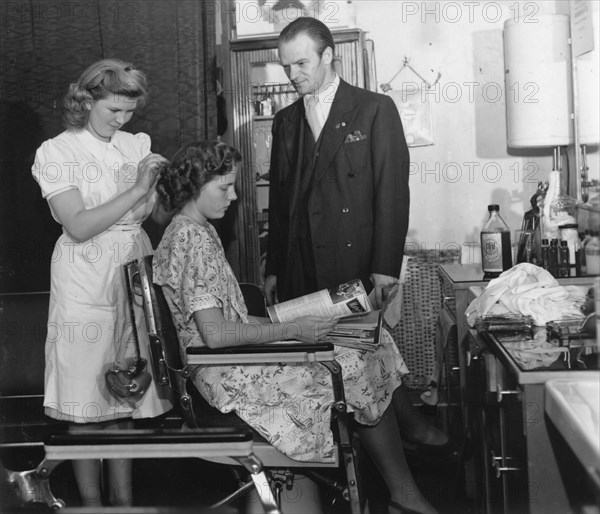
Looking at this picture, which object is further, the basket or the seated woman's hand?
the basket

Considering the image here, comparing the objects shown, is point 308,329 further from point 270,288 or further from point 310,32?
point 310,32

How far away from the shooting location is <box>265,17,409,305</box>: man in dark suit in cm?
312

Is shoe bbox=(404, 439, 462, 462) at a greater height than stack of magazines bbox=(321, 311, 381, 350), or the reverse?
stack of magazines bbox=(321, 311, 381, 350)

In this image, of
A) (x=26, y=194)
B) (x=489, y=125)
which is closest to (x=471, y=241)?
(x=489, y=125)

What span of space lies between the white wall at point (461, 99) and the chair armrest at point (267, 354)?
2.26 m

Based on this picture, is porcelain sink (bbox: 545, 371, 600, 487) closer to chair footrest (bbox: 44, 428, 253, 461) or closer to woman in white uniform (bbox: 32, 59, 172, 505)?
chair footrest (bbox: 44, 428, 253, 461)

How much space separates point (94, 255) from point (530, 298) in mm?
→ 1353

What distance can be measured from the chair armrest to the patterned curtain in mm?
1647

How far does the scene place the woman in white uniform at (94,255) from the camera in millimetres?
2523

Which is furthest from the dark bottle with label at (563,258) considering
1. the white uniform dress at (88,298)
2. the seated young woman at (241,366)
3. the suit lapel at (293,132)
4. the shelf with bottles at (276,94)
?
the shelf with bottles at (276,94)

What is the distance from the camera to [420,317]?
410 centimetres

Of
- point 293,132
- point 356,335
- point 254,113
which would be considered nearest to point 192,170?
point 356,335

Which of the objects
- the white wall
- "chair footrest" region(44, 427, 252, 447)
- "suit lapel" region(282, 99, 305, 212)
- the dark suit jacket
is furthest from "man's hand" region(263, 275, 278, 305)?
"chair footrest" region(44, 427, 252, 447)

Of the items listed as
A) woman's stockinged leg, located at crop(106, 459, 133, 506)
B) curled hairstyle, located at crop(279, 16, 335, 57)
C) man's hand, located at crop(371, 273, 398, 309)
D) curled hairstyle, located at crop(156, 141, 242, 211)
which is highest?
curled hairstyle, located at crop(279, 16, 335, 57)
